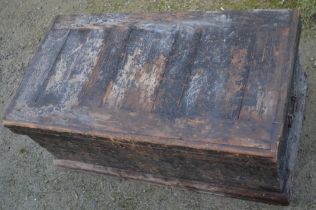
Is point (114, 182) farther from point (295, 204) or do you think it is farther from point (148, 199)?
point (295, 204)

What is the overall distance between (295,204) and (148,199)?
904 millimetres

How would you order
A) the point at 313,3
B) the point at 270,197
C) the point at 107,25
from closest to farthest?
1. the point at 270,197
2. the point at 107,25
3. the point at 313,3

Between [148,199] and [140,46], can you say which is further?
[148,199]

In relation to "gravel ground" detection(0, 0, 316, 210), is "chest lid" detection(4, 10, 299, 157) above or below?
above

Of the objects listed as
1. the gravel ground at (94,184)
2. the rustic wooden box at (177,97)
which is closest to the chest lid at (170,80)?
the rustic wooden box at (177,97)

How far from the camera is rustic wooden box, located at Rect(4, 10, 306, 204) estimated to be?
2.15m

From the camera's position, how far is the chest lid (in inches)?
84.4

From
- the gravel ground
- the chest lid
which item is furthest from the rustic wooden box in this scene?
the gravel ground

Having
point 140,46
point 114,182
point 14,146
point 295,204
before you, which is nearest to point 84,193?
point 114,182

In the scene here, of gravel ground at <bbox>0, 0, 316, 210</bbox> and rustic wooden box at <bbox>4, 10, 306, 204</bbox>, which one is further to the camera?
gravel ground at <bbox>0, 0, 316, 210</bbox>

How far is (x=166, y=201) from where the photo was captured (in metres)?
2.85

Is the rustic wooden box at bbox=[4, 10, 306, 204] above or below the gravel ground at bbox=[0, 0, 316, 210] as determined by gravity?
above

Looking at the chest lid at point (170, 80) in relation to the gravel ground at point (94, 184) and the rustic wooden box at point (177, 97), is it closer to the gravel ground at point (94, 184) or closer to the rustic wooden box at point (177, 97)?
the rustic wooden box at point (177, 97)

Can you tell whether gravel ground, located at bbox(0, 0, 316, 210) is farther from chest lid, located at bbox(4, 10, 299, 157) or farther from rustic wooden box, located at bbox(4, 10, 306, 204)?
chest lid, located at bbox(4, 10, 299, 157)
